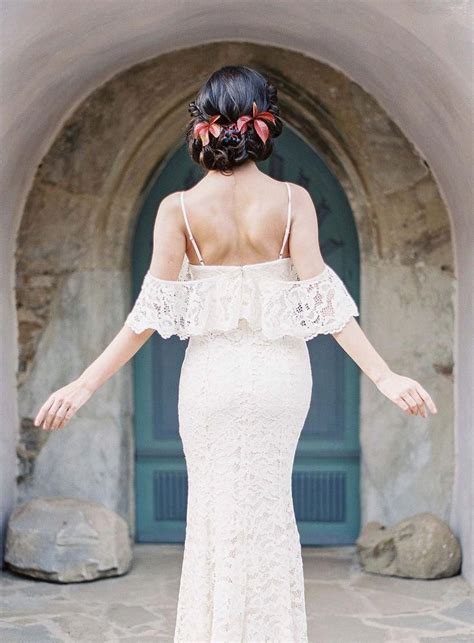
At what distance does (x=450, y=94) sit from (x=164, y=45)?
149cm

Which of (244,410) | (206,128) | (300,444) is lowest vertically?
(300,444)

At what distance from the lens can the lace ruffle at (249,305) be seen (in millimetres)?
3211

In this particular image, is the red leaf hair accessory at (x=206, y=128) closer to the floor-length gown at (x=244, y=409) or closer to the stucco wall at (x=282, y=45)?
the floor-length gown at (x=244, y=409)

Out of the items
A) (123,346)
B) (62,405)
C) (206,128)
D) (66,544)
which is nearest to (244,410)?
(123,346)

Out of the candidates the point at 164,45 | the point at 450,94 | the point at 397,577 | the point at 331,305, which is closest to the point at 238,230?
the point at 331,305

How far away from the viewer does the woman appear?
316 cm

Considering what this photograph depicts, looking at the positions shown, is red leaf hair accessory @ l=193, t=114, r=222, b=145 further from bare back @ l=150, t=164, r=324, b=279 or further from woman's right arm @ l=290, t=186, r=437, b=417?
woman's right arm @ l=290, t=186, r=437, b=417

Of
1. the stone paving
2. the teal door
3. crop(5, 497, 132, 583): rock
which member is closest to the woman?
the stone paving

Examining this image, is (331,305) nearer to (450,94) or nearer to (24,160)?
(450,94)

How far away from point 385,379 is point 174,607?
2257 millimetres

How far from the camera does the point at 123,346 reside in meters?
3.23

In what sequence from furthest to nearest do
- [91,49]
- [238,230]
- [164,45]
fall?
[164,45] → [91,49] → [238,230]

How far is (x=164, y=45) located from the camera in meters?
5.29

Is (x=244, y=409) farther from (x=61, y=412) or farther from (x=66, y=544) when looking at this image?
(x=66, y=544)
